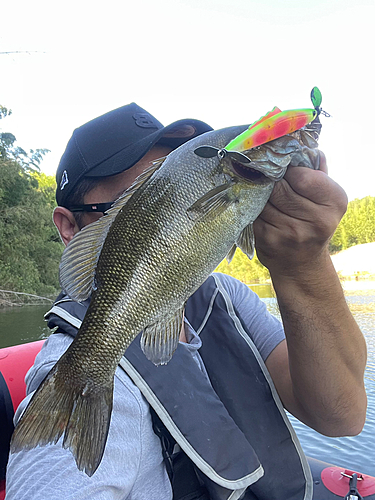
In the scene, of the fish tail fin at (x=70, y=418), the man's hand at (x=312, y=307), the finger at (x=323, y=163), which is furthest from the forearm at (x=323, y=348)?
the fish tail fin at (x=70, y=418)

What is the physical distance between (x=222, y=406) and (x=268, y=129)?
4.40ft

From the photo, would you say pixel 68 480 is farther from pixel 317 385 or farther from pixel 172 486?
pixel 317 385

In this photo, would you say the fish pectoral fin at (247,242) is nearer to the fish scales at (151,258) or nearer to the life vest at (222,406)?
the fish scales at (151,258)

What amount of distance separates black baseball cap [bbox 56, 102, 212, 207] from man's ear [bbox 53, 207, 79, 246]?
5 centimetres

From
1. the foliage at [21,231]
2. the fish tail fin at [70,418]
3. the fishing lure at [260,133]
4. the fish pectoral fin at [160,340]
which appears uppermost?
the fishing lure at [260,133]

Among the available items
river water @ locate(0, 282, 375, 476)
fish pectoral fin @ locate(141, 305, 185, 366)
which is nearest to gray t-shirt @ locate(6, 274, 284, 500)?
fish pectoral fin @ locate(141, 305, 185, 366)

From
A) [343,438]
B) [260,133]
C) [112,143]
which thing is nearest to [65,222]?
[112,143]

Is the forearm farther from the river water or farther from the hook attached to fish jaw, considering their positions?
the river water

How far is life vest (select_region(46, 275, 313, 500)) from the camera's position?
1751 mm

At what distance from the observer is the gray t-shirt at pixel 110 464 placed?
4.37ft

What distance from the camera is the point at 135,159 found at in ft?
6.16

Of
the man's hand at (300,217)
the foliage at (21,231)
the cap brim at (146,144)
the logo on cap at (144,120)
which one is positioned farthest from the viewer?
the foliage at (21,231)

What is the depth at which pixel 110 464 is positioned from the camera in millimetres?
1443

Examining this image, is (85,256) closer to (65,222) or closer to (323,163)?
(65,222)
